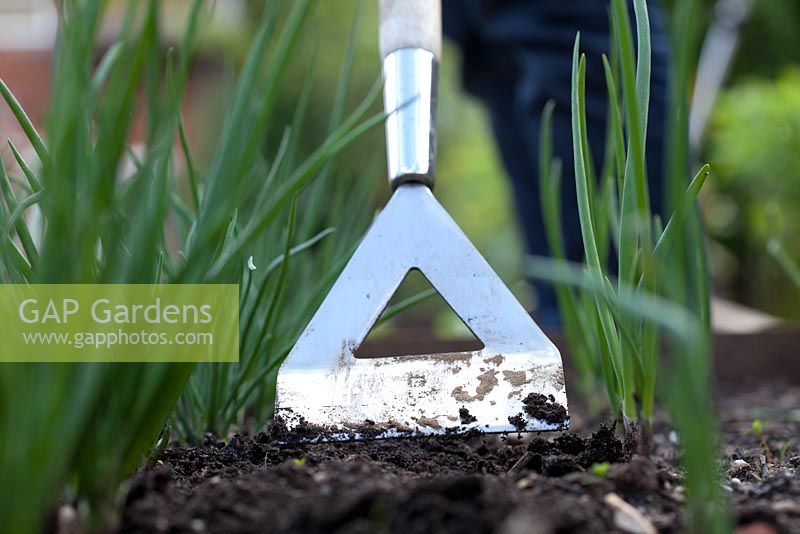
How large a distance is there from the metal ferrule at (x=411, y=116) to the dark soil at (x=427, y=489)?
28cm

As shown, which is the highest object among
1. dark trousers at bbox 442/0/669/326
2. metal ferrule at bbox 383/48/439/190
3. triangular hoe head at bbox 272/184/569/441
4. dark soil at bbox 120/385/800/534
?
dark trousers at bbox 442/0/669/326

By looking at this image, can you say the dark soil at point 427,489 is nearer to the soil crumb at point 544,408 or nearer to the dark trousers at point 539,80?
the soil crumb at point 544,408

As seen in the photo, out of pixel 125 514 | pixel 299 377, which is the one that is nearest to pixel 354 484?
pixel 125 514

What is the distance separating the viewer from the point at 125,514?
491 millimetres

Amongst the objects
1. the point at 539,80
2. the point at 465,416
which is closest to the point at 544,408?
the point at 465,416

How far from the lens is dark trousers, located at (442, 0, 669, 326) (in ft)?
5.55

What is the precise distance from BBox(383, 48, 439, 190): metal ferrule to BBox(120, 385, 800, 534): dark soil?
0.28 m

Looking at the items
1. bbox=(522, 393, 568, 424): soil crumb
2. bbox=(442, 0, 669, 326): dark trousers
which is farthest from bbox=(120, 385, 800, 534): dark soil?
bbox=(442, 0, 669, 326): dark trousers

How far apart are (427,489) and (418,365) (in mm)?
310

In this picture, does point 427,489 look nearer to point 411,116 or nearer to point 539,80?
point 411,116

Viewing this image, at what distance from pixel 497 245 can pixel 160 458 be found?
5689 millimetres

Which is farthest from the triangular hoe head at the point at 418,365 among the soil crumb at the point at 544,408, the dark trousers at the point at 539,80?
the dark trousers at the point at 539,80

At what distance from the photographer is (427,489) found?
18.8 inches

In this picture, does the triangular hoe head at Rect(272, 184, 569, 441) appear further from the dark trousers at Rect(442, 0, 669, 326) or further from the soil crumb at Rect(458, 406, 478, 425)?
the dark trousers at Rect(442, 0, 669, 326)
